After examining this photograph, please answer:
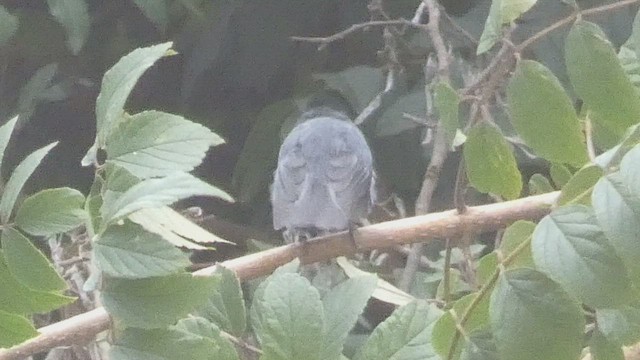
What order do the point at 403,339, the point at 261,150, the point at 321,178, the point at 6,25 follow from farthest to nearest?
the point at 261,150 → the point at 6,25 → the point at 321,178 → the point at 403,339

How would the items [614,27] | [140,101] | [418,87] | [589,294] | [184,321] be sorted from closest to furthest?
[589,294] → [184,321] → [614,27] → [418,87] → [140,101]

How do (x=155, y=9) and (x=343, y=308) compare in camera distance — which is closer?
(x=343, y=308)

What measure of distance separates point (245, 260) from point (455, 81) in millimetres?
726

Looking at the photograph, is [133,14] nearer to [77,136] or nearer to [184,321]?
[77,136]

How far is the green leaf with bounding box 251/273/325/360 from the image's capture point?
0.54 metres

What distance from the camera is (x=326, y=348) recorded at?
558mm

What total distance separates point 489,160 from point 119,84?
10.0 inches

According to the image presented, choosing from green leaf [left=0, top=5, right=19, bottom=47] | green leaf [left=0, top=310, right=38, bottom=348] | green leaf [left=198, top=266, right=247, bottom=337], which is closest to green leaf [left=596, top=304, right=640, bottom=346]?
green leaf [left=198, top=266, right=247, bottom=337]

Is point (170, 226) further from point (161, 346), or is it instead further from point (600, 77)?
point (600, 77)

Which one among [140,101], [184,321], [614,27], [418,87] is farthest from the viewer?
[140,101]

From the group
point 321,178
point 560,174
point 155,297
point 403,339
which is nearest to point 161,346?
point 155,297

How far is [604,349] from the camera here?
0.57 metres

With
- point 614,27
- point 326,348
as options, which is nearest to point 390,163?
point 614,27

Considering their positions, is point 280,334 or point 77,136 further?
point 77,136
